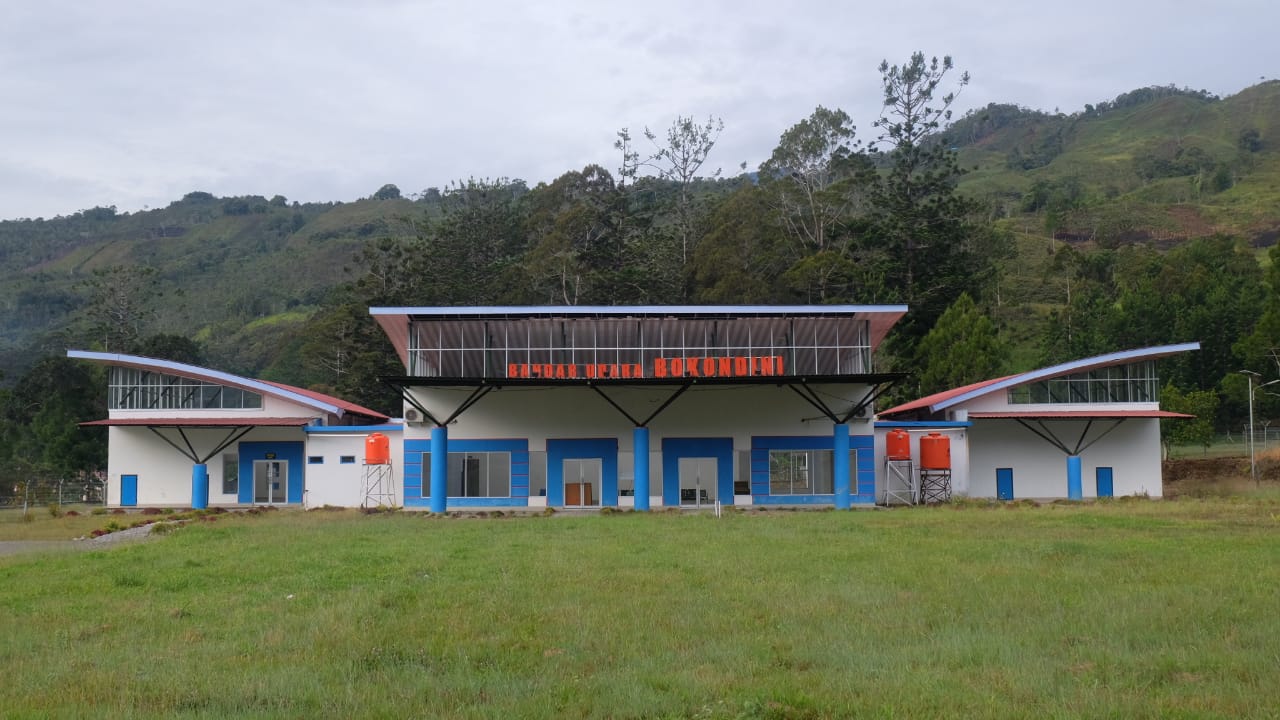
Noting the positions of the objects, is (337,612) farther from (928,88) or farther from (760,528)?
(928,88)

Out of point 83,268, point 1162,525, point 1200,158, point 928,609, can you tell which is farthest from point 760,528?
point 83,268

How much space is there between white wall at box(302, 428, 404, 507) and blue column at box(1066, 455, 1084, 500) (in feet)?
90.5

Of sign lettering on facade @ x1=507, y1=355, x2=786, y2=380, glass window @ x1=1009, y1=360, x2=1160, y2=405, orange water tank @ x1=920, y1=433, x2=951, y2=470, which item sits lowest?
orange water tank @ x1=920, y1=433, x2=951, y2=470

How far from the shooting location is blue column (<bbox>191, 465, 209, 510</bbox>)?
1699 inches

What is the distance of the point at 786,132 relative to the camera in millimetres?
77500

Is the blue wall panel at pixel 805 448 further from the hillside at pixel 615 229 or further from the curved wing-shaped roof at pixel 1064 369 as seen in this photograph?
the hillside at pixel 615 229

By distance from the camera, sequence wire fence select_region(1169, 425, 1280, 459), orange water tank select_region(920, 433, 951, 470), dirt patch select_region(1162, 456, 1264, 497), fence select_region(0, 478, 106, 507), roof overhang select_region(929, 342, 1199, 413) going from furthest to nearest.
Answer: wire fence select_region(1169, 425, 1280, 459)
fence select_region(0, 478, 106, 507)
dirt patch select_region(1162, 456, 1264, 497)
roof overhang select_region(929, 342, 1199, 413)
orange water tank select_region(920, 433, 951, 470)

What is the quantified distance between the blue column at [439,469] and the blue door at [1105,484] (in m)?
25.8

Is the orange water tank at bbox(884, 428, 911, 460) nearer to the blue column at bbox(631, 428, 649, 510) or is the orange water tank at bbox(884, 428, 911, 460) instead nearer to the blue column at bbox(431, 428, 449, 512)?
the blue column at bbox(631, 428, 649, 510)

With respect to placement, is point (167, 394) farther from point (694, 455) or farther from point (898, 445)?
point (898, 445)

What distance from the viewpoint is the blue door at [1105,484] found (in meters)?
43.8

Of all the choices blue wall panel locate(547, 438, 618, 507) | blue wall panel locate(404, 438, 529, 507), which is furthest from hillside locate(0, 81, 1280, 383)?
blue wall panel locate(404, 438, 529, 507)

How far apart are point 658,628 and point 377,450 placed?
28.7m

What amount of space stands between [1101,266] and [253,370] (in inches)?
2869
